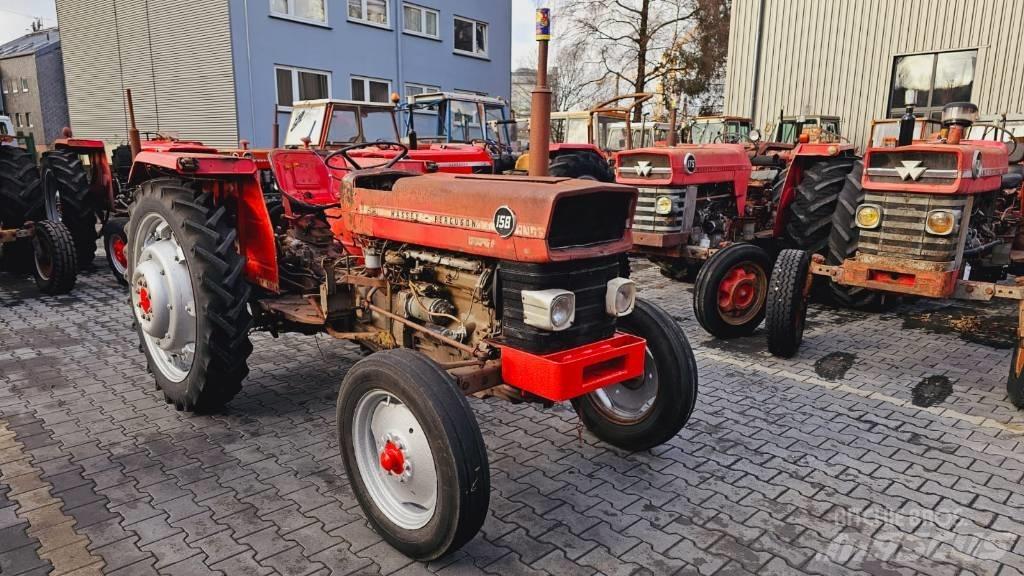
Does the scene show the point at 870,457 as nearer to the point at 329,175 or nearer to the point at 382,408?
the point at 382,408

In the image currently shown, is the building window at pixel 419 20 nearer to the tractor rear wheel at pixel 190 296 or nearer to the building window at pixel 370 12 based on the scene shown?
the building window at pixel 370 12

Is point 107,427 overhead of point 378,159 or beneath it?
beneath

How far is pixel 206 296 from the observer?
10.6 ft

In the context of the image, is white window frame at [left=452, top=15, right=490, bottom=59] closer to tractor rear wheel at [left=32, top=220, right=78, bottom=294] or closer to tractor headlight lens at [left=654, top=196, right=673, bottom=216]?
tractor rear wheel at [left=32, top=220, right=78, bottom=294]

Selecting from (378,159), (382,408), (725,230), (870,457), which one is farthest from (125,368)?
(725,230)

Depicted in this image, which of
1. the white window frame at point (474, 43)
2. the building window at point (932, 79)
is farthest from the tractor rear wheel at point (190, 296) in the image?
the white window frame at point (474, 43)

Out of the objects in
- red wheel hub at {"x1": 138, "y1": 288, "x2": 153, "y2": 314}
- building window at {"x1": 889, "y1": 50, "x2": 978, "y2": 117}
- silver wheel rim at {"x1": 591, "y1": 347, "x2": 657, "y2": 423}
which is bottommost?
silver wheel rim at {"x1": 591, "y1": 347, "x2": 657, "y2": 423}

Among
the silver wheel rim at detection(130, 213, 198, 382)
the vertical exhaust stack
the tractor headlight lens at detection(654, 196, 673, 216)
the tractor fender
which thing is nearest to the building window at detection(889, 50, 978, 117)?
the tractor headlight lens at detection(654, 196, 673, 216)

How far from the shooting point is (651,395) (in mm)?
3055

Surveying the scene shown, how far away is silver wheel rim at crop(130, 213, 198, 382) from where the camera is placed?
11.2 feet

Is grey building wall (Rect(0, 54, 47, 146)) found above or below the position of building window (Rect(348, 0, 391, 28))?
below

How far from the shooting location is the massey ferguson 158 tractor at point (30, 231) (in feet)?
19.7

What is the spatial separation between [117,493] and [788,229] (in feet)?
17.0

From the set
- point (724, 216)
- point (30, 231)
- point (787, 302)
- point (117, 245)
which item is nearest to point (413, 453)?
point (787, 302)
